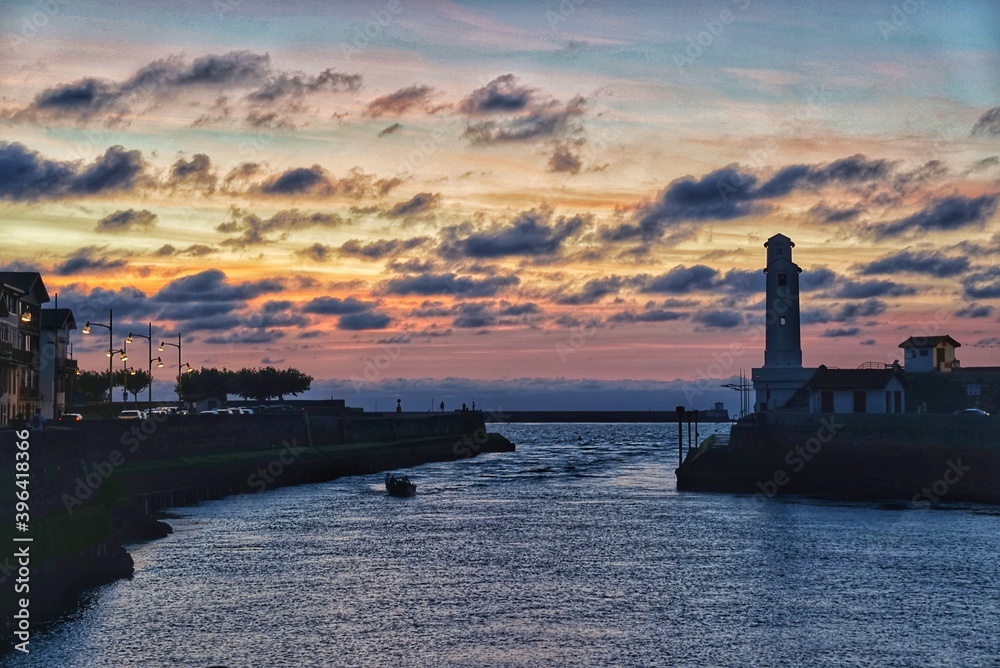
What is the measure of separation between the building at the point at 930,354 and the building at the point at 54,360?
94104mm

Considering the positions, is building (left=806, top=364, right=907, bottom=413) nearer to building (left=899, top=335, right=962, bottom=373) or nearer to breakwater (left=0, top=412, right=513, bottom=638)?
building (left=899, top=335, right=962, bottom=373)

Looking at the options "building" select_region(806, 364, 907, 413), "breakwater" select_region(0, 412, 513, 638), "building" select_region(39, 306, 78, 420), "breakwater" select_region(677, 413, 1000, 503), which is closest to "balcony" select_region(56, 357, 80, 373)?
"building" select_region(39, 306, 78, 420)

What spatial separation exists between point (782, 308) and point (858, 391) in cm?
1324

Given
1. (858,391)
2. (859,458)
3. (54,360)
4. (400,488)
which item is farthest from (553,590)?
(54,360)

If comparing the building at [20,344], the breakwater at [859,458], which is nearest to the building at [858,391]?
the breakwater at [859,458]

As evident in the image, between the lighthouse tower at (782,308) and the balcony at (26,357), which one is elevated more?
the lighthouse tower at (782,308)

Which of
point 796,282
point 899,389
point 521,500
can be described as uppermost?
point 796,282

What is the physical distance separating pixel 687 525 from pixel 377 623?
1313 inches

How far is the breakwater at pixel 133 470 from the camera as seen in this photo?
40.1m

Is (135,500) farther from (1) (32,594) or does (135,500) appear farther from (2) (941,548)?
(2) (941,548)

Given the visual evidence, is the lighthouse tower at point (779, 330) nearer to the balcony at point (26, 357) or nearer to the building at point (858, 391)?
the building at point (858, 391)

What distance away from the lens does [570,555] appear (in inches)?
2216

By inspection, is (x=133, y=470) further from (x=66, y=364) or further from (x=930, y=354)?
(x=930, y=354)

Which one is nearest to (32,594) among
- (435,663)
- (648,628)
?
(435,663)
